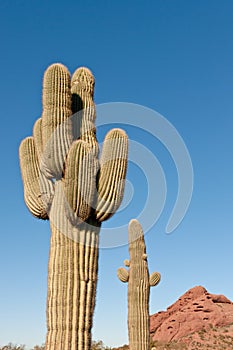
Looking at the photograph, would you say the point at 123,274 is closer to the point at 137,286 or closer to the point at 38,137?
the point at 137,286

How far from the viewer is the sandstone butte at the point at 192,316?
1972 inches

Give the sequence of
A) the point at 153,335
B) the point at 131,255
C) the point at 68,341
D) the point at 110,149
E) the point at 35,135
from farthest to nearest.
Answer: the point at 153,335 → the point at 131,255 → the point at 35,135 → the point at 110,149 → the point at 68,341

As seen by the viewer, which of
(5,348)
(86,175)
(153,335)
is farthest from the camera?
(153,335)

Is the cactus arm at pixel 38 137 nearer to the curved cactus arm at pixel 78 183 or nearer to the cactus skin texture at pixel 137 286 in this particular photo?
the curved cactus arm at pixel 78 183

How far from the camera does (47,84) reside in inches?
348

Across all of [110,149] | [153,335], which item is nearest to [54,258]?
[110,149]

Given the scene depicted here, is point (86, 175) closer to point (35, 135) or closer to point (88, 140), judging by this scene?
point (88, 140)

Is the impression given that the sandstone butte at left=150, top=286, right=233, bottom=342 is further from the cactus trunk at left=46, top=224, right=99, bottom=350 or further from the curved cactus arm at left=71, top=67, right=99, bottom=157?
the cactus trunk at left=46, top=224, right=99, bottom=350

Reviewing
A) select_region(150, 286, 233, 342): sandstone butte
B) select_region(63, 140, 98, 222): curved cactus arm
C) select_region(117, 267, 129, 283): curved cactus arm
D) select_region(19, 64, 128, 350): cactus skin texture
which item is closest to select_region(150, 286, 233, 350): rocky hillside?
select_region(150, 286, 233, 342): sandstone butte

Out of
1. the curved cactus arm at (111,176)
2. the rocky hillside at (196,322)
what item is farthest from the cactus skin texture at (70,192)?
the rocky hillside at (196,322)

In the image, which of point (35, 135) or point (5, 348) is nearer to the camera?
point (35, 135)

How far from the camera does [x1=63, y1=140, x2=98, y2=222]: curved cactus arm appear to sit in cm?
814

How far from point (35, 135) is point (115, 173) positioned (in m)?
1.90

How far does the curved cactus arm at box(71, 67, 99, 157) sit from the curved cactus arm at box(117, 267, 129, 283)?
5.62 meters
